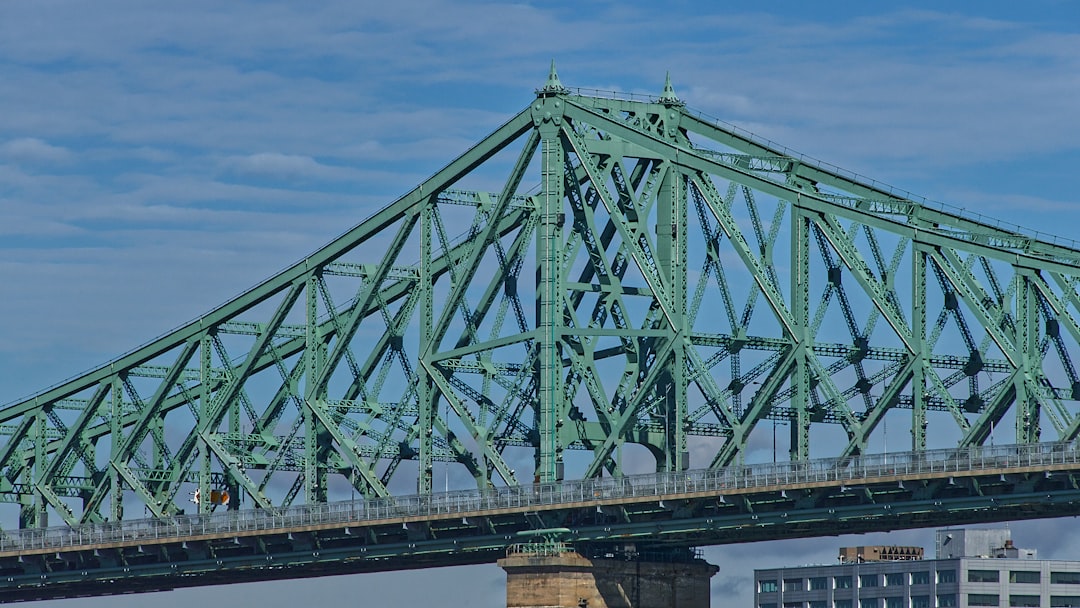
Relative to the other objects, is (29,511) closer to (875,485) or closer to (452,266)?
(452,266)

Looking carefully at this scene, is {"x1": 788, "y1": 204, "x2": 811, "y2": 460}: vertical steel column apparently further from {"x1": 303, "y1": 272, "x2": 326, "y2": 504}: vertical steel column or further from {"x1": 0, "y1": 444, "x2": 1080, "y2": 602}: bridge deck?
{"x1": 303, "y1": 272, "x2": 326, "y2": 504}: vertical steel column

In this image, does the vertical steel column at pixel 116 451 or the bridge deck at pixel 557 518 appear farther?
the vertical steel column at pixel 116 451

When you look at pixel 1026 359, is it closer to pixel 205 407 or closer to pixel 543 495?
pixel 543 495

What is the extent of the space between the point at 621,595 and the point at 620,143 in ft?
95.2

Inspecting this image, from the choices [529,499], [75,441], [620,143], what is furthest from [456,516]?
[75,441]

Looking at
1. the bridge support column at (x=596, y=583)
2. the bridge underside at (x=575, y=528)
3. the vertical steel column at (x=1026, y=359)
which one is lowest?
the bridge support column at (x=596, y=583)

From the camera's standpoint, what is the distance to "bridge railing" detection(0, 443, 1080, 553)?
437 feet

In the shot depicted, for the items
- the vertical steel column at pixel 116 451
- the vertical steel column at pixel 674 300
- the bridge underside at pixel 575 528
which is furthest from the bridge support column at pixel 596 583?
the vertical steel column at pixel 116 451

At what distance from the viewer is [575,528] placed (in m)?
149

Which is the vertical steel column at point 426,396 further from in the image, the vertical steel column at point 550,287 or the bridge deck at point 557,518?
the vertical steel column at point 550,287

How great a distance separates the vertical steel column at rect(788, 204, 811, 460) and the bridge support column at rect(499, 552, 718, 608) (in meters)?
9.62

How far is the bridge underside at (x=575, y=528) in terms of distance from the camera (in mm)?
135500

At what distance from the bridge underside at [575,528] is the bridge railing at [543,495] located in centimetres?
27

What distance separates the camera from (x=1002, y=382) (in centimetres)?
14725
